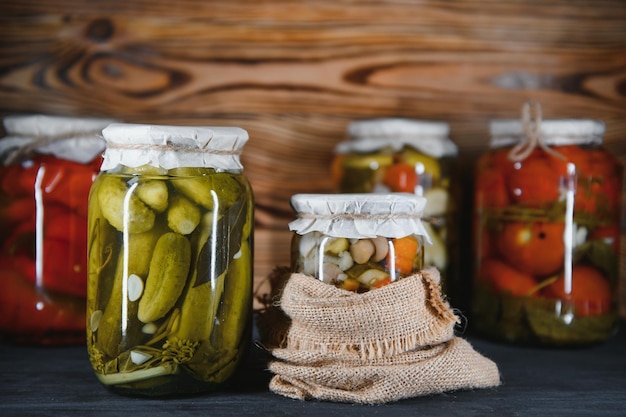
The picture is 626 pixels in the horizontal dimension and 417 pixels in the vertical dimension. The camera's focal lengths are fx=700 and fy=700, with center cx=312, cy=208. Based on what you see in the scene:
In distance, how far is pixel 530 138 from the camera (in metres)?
1.01

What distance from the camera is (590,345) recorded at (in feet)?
3.31

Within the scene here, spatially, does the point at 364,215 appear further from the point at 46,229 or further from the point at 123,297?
the point at 46,229

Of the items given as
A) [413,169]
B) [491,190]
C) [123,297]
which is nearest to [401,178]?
[413,169]

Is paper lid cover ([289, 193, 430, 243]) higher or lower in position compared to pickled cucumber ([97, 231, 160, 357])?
higher

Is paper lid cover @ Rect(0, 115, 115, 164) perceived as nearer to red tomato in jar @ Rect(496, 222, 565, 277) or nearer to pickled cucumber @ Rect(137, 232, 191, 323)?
pickled cucumber @ Rect(137, 232, 191, 323)

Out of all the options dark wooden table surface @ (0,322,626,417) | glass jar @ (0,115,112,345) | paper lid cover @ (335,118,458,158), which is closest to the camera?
dark wooden table surface @ (0,322,626,417)

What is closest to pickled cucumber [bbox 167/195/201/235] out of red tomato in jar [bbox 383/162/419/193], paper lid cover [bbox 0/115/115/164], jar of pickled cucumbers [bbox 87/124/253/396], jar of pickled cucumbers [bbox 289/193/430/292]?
jar of pickled cucumbers [bbox 87/124/253/396]

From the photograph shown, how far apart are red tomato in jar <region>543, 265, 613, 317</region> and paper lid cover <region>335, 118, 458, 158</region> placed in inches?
10.2

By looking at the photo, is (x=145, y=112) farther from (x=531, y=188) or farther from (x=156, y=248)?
(x=531, y=188)

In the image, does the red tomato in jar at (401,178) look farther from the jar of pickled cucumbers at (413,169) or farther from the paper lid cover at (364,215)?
the paper lid cover at (364,215)

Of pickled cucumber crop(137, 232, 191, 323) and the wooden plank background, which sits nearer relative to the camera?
pickled cucumber crop(137, 232, 191, 323)

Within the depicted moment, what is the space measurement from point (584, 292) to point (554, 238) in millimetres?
88

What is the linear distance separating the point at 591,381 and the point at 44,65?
37.3 inches

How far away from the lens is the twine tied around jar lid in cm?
100
